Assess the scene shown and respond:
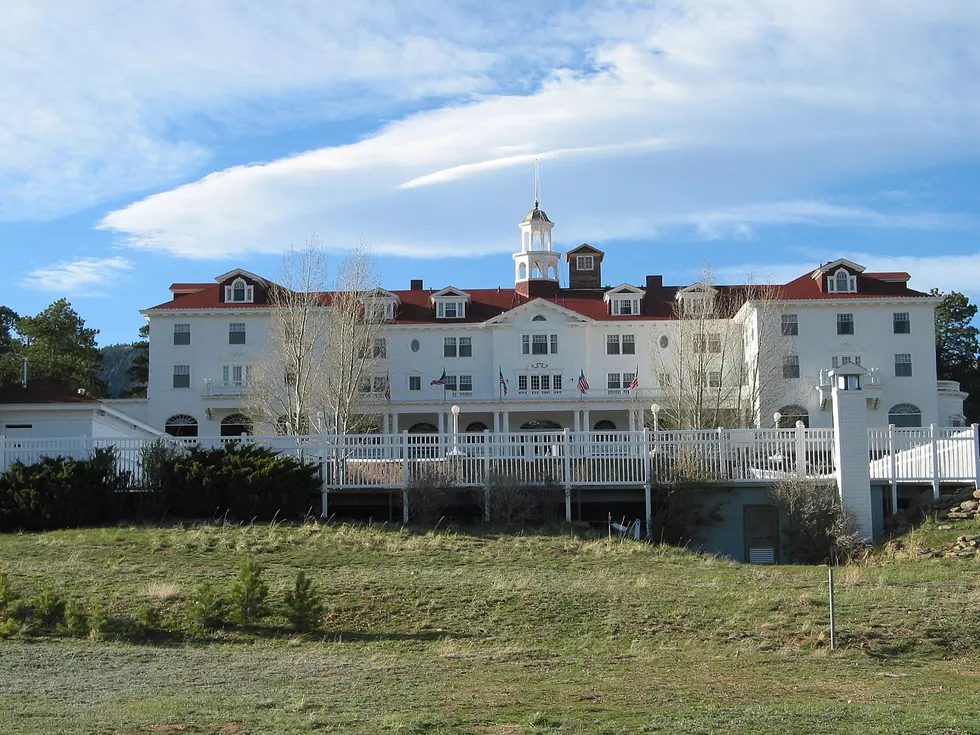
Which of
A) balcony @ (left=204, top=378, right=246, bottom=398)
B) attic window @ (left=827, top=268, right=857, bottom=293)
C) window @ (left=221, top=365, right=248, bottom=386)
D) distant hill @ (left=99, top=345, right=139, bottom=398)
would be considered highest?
distant hill @ (left=99, top=345, right=139, bottom=398)

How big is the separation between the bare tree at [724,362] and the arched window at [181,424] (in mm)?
22556

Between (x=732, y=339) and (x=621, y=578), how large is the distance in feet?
122

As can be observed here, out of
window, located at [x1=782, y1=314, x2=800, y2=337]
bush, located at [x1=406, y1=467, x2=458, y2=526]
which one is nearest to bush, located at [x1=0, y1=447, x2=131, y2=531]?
bush, located at [x1=406, y1=467, x2=458, y2=526]

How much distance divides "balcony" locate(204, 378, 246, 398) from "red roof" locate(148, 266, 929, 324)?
370 cm

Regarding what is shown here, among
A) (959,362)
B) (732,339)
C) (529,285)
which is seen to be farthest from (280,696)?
(959,362)

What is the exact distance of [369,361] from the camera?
51.8 meters

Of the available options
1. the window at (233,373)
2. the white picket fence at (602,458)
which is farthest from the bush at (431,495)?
the window at (233,373)

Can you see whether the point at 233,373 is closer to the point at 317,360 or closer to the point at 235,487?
the point at 317,360

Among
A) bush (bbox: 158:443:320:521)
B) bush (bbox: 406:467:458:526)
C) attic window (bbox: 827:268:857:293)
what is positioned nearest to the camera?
bush (bbox: 158:443:320:521)

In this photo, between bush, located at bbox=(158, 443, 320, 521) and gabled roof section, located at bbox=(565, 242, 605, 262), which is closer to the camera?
bush, located at bbox=(158, 443, 320, 521)

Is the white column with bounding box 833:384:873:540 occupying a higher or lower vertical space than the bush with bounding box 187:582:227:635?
higher

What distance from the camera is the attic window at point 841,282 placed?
2296 inches

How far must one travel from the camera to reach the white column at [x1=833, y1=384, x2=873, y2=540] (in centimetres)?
2389

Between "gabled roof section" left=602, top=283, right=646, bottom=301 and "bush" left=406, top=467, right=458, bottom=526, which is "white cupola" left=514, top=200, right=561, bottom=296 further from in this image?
"bush" left=406, top=467, right=458, bottom=526
